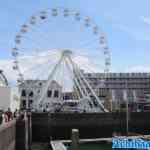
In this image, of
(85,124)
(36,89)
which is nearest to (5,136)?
(85,124)

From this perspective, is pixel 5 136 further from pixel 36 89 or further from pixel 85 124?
pixel 36 89

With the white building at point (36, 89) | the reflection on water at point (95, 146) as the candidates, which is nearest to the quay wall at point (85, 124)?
the reflection on water at point (95, 146)

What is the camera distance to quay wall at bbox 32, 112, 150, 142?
5228 cm

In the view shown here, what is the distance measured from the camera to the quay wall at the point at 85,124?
172ft

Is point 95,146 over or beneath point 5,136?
beneath

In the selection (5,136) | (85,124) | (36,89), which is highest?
(36,89)

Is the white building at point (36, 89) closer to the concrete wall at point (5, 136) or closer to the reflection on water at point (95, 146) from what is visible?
the reflection on water at point (95, 146)

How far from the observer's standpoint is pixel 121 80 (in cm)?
16738

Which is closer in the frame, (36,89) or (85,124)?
(85,124)

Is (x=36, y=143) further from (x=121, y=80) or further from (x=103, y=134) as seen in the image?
(x=121, y=80)

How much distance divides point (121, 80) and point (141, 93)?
1009cm

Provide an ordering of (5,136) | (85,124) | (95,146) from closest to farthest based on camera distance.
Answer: (5,136), (95,146), (85,124)

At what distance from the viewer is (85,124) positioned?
54719 mm

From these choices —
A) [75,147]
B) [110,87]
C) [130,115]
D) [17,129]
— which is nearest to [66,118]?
[130,115]
